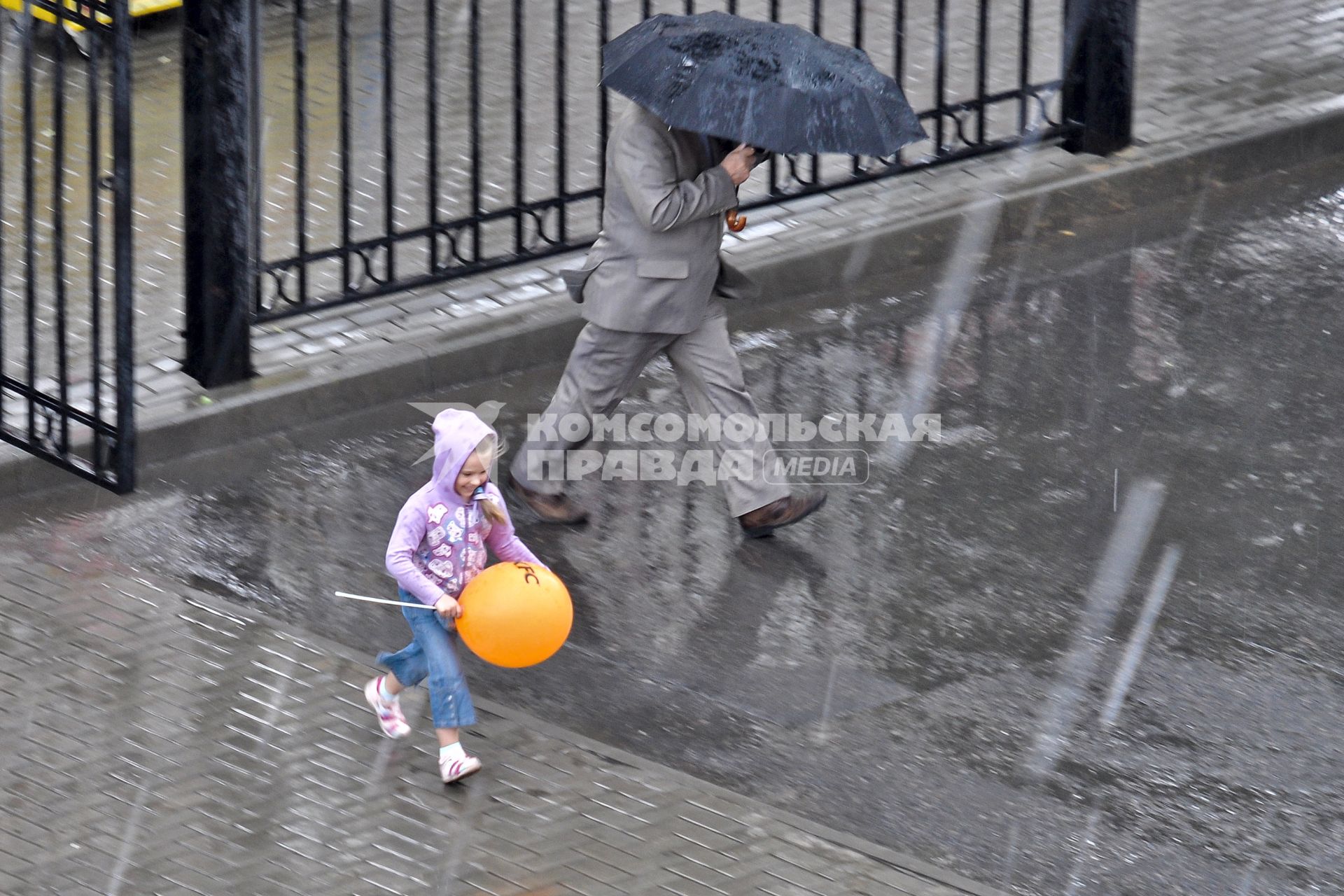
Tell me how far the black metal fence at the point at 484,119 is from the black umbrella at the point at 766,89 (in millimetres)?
2273

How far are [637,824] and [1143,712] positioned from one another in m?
1.78

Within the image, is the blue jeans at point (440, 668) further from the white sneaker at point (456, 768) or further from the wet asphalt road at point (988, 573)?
the wet asphalt road at point (988, 573)

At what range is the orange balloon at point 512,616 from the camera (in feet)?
19.3

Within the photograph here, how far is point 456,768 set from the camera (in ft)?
19.8

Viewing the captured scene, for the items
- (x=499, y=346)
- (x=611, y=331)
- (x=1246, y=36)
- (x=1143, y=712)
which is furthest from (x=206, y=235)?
(x=1246, y=36)

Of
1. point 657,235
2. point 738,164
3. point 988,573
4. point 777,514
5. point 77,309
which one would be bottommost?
point 988,573

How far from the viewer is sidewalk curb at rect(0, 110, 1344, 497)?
27.6ft

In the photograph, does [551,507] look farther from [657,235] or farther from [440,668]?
[440,668]

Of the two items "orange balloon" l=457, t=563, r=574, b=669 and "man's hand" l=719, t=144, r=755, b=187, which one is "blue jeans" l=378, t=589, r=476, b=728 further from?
"man's hand" l=719, t=144, r=755, b=187

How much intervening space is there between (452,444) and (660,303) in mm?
1701

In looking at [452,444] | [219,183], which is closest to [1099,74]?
[219,183]

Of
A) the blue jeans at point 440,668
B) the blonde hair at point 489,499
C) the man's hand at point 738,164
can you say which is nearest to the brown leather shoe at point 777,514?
the man's hand at point 738,164

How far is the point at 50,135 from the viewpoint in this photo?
11.2 metres

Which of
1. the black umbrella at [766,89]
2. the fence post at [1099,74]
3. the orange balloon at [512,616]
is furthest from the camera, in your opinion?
the fence post at [1099,74]
